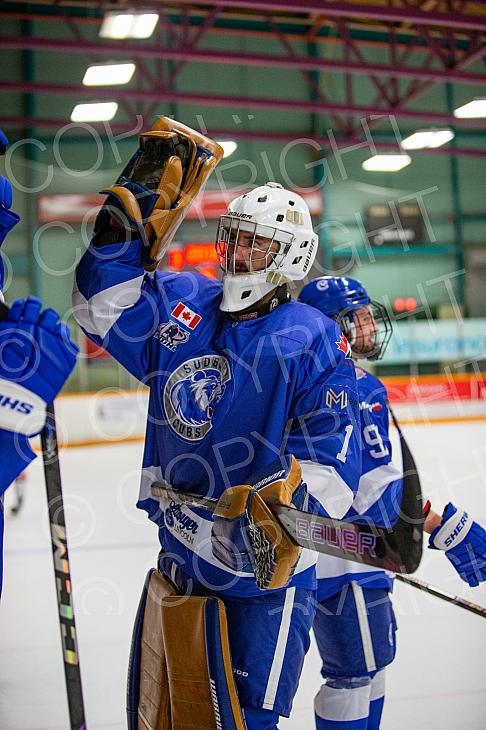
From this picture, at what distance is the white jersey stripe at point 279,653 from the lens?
4.90 feet

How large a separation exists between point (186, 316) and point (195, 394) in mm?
160

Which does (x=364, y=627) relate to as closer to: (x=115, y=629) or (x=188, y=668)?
(x=188, y=668)

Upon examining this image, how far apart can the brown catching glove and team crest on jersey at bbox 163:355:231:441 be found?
0.20m

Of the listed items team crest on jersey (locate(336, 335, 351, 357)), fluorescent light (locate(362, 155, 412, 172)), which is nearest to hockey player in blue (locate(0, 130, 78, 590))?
team crest on jersey (locate(336, 335, 351, 357))

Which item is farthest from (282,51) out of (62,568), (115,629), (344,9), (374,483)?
(62,568)

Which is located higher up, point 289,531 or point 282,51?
point 282,51

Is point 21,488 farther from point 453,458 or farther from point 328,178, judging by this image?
point 328,178

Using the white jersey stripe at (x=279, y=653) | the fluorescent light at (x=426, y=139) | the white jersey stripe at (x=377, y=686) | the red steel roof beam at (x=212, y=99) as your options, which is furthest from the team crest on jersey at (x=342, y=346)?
the fluorescent light at (x=426, y=139)

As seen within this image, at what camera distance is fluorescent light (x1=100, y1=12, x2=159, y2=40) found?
7.25 meters

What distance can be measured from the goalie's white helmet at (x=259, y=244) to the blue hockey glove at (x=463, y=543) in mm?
695

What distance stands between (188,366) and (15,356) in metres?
0.47

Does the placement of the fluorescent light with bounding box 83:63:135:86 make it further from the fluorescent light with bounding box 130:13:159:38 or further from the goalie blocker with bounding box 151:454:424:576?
the goalie blocker with bounding box 151:454:424:576

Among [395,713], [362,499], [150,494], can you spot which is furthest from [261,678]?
[395,713]

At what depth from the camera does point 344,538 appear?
4.20 ft
